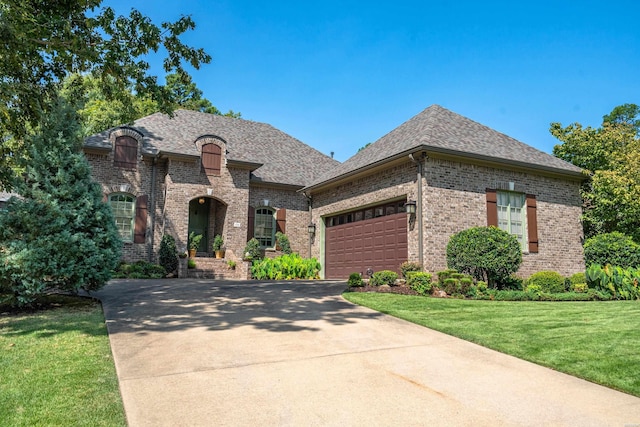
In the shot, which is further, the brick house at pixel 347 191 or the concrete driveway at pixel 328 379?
the brick house at pixel 347 191

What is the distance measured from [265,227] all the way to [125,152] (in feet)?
19.7

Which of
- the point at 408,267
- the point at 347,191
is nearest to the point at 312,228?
the point at 347,191

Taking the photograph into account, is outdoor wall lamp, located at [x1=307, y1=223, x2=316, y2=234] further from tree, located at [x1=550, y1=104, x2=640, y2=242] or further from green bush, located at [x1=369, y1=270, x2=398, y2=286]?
tree, located at [x1=550, y1=104, x2=640, y2=242]

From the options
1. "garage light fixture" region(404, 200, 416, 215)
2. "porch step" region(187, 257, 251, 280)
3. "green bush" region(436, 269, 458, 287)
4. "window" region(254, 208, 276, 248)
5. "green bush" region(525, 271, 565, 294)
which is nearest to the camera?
"green bush" region(436, 269, 458, 287)

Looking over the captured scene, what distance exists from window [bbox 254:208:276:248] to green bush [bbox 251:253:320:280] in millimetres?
1731

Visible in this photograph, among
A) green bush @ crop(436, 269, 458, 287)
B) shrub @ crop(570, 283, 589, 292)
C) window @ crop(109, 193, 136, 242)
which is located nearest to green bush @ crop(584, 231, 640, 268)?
shrub @ crop(570, 283, 589, 292)

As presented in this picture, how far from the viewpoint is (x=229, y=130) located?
20266mm

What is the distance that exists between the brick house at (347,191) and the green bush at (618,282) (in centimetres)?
192

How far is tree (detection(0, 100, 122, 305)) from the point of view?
6734mm

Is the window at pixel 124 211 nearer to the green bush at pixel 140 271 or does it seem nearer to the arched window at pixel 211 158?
the green bush at pixel 140 271

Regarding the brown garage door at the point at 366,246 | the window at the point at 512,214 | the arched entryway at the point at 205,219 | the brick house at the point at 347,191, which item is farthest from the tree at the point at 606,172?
the arched entryway at the point at 205,219

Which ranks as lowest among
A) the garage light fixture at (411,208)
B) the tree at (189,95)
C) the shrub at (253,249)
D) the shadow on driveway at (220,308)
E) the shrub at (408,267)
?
the shadow on driveway at (220,308)

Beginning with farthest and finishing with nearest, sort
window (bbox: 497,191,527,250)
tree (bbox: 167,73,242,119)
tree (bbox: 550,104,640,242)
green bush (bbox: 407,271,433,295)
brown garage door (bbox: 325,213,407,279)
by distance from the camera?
1. tree (bbox: 167,73,242,119)
2. tree (bbox: 550,104,640,242)
3. window (bbox: 497,191,527,250)
4. brown garage door (bbox: 325,213,407,279)
5. green bush (bbox: 407,271,433,295)

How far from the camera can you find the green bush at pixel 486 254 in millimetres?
10680
